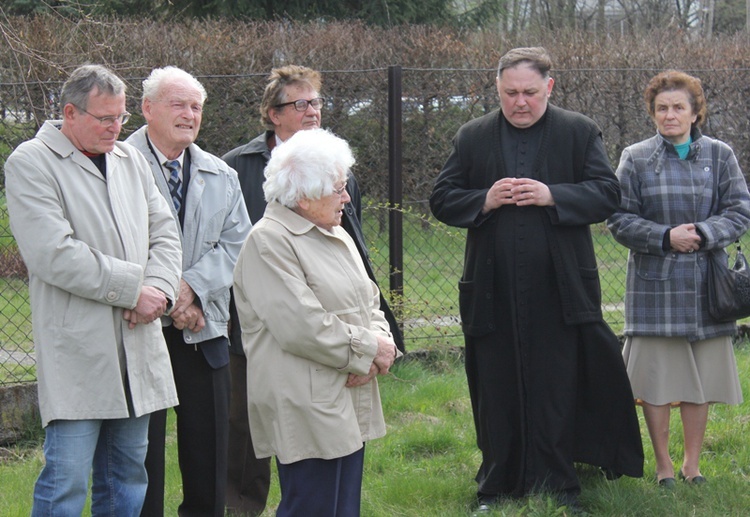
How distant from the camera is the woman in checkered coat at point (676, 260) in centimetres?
466

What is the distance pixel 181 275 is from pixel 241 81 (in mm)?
3437

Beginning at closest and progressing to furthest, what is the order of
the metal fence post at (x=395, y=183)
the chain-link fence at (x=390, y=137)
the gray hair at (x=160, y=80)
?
1. the gray hair at (x=160, y=80)
2. the chain-link fence at (x=390, y=137)
3. the metal fence post at (x=395, y=183)

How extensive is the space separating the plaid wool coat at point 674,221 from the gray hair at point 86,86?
2533 mm

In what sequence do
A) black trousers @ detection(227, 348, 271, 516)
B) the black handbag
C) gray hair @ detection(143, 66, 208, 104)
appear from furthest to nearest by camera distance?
1. the black handbag
2. black trousers @ detection(227, 348, 271, 516)
3. gray hair @ detection(143, 66, 208, 104)

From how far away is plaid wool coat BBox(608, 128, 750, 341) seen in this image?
15.2 feet

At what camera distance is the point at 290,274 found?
10.7 ft

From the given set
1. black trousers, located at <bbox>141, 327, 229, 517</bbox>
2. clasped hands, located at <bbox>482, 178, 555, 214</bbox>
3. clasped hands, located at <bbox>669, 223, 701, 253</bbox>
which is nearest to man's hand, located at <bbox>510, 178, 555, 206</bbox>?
clasped hands, located at <bbox>482, 178, 555, 214</bbox>

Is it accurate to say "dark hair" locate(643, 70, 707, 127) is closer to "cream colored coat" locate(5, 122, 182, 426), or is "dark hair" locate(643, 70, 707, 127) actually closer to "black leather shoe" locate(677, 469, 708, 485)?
"black leather shoe" locate(677, 469, 708, 485)

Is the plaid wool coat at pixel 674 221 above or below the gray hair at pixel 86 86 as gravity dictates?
below

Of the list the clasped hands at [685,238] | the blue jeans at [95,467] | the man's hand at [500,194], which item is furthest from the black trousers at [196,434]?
the clasped hands at [685,238]

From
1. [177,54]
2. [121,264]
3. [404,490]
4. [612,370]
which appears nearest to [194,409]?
[121,264]

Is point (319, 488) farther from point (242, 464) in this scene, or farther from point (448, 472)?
point (448, 472)

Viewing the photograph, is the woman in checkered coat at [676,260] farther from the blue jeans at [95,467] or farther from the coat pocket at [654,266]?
the blue jeans at [95,467]

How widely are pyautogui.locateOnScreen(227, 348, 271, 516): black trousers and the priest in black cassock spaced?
1048 mm
